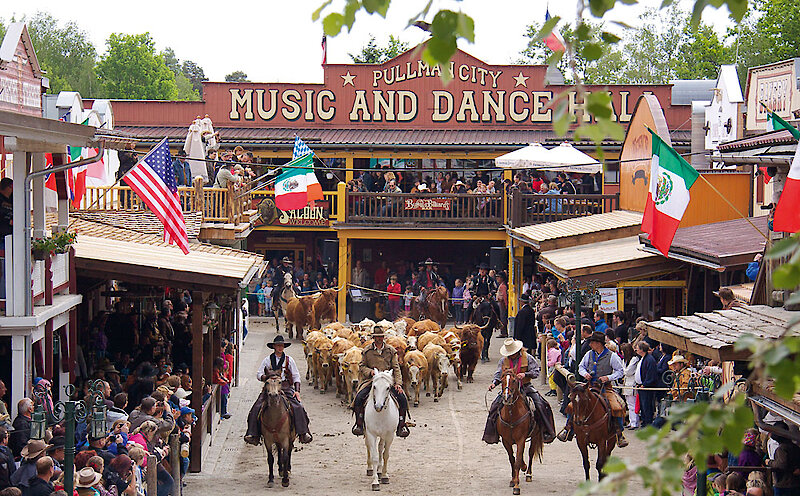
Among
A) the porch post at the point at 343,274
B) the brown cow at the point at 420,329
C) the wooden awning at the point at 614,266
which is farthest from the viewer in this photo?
the porch post at the point at 343,274

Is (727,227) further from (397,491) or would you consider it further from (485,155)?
(485,155)

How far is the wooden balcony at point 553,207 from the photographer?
30.6 m

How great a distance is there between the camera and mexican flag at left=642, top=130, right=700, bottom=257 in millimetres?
15695

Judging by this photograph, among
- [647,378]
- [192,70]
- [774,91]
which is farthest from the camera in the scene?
[192,70]

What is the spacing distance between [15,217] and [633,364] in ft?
33.6

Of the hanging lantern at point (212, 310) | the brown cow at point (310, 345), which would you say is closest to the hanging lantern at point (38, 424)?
the hanging lantern at point (212, 310)

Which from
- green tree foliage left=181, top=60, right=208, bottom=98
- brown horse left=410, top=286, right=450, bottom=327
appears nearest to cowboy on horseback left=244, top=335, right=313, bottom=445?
brown horse left=410, top=286, right=450, bottom=327

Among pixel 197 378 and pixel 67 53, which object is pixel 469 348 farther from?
pixel 67 53

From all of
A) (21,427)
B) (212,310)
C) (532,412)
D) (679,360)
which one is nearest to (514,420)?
(532,412)

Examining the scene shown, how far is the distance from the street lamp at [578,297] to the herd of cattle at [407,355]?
3.51 m

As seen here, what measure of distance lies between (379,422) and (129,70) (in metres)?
78.1

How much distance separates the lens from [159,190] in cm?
1669

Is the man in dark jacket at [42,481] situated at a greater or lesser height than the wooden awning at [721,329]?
lesser

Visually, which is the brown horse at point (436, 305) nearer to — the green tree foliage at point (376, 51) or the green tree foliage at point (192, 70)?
the green tree foliage at point (376, 51)
